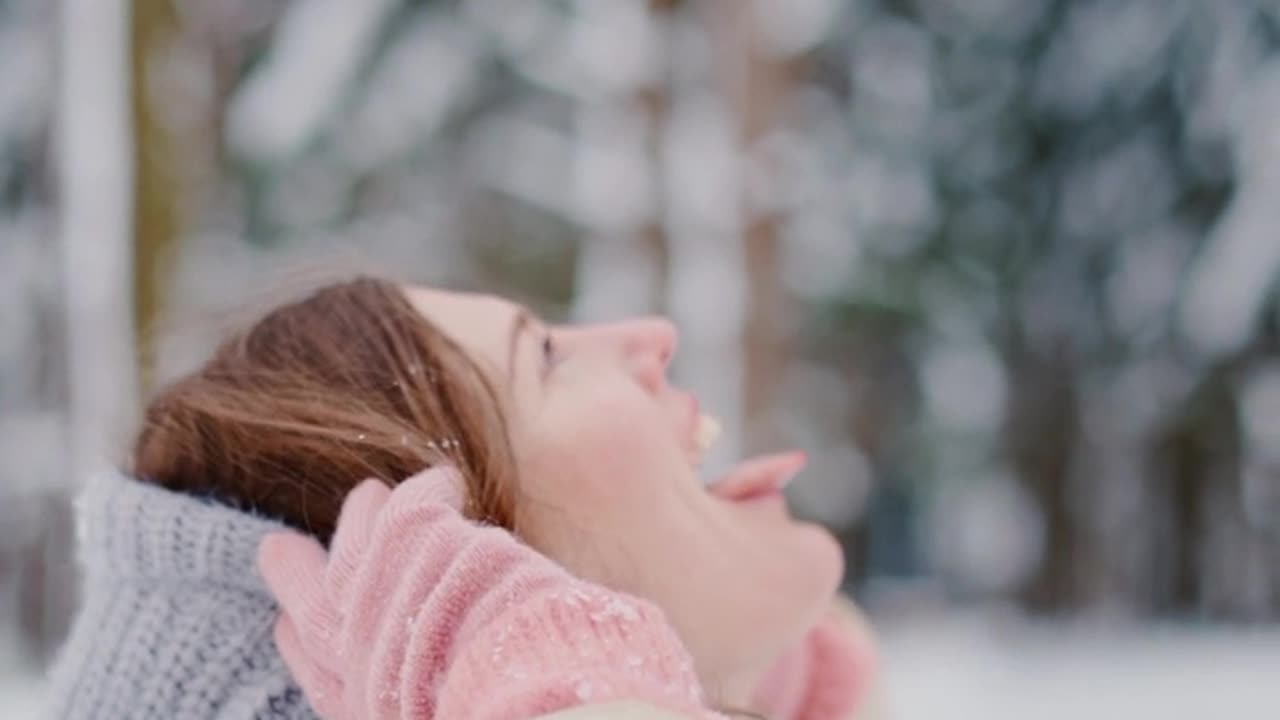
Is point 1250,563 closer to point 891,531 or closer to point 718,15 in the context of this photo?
point 891,531

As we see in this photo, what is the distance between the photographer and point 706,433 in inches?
44.1

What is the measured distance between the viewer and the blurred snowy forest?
4.02 m

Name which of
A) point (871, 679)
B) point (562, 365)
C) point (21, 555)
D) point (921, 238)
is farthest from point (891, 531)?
point (562, 365)

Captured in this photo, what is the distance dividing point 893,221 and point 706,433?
3579mm

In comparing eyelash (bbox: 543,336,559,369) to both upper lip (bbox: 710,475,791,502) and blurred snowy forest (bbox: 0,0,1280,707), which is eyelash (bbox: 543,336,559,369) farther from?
blurred snowy forest (bbox: 0,0,1280,707)

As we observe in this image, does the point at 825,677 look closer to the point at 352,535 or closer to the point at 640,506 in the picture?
the point at 640,506

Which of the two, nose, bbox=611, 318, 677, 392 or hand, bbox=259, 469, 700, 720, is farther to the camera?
nose, bbox=611, 318, 677, 392

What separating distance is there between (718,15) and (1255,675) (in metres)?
2.08

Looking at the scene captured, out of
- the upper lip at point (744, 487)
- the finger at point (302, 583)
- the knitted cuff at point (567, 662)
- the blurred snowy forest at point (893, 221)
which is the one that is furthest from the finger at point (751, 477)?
the blurred snowy forest at point (893, 221)

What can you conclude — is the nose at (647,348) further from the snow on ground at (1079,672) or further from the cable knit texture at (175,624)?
the snow on ground at (1079,672)

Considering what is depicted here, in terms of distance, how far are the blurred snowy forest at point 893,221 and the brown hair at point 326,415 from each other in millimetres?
2528

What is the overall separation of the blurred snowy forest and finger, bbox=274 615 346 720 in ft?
9.12

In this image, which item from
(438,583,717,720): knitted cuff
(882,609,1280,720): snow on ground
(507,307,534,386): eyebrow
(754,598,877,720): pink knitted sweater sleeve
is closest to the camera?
(438,583,717,720): knitted cuff

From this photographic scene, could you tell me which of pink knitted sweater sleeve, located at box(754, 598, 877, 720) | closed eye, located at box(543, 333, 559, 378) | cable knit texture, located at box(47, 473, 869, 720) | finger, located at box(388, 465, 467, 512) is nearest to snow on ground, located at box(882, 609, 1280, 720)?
pink knitted sweater sleeve, located at box(754, 598, 877, 720)
